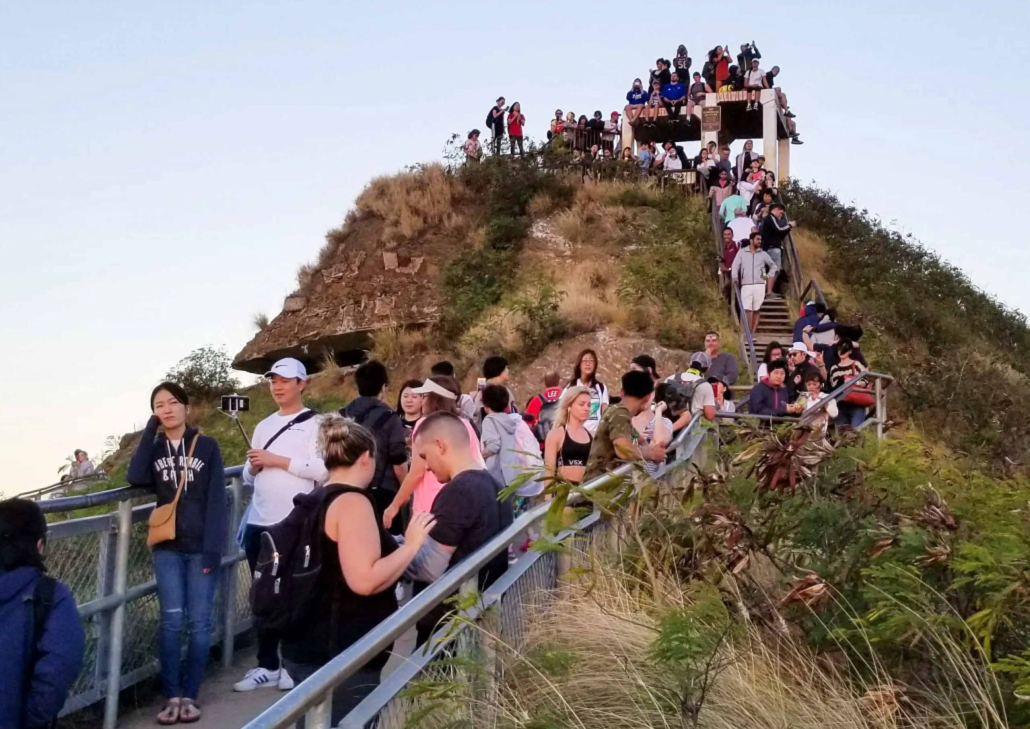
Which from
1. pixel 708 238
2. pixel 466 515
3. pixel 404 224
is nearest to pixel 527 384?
pixel 708 238

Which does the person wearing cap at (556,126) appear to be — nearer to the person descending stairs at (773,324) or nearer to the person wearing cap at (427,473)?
the person descending stairs at (773,324)

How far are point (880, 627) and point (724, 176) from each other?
24.1 meters

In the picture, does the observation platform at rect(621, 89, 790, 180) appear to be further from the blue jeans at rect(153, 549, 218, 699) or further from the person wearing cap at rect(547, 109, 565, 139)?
the blue jeans at rect(153, 549, 218, 699)

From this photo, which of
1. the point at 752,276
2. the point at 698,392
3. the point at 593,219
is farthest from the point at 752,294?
the point at 698,392

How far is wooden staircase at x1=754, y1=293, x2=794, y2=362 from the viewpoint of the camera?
2195cm

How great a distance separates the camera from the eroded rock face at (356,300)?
28.7 meters

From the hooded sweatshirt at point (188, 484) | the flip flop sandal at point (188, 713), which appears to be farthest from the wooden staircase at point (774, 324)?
the flip flop sandal at point (188, 713)

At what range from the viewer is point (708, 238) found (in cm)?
2791

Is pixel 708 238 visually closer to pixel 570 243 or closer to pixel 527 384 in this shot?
pixel 570 243

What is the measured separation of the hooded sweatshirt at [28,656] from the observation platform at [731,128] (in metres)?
28.9

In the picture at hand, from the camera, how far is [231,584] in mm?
8242

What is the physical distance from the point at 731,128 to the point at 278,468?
30101 mm

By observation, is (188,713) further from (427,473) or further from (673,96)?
(673,96)

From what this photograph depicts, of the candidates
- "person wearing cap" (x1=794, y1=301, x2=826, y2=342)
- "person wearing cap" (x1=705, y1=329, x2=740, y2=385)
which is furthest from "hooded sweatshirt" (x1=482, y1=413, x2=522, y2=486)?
"person wearing cap" (x1=794, y1=301, x2=826, y2=342)
